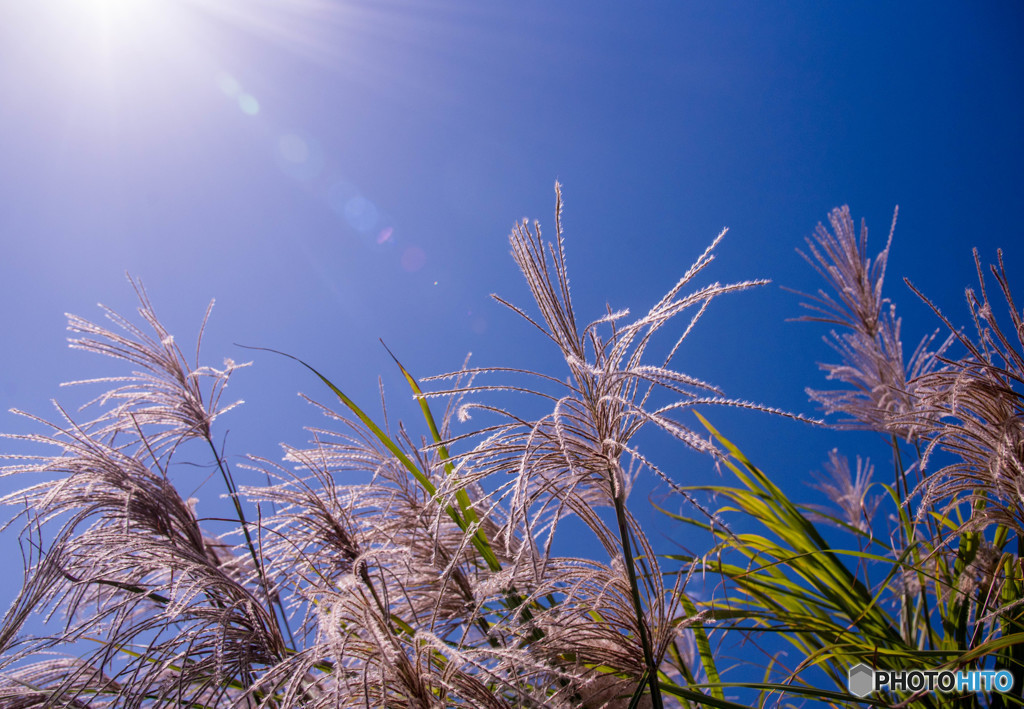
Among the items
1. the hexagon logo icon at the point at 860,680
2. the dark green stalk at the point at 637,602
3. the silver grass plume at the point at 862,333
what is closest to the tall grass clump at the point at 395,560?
the dark green stalk at the point at 637,602

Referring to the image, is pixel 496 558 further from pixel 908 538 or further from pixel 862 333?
pixel 862 333

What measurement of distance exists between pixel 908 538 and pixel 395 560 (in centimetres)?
156

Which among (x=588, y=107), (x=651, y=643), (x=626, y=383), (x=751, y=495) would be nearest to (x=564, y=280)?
(x=626, y=383)

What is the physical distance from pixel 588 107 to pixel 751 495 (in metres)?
10.9

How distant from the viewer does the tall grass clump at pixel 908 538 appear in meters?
1.04

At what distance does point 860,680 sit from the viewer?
4.32 feet

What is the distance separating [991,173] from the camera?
11.5 meters

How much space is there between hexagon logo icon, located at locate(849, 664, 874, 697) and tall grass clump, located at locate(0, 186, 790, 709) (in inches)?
19.6

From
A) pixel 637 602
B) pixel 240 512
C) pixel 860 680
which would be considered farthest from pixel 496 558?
pixel 860 680

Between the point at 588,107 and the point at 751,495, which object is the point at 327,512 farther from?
the point at 588,107

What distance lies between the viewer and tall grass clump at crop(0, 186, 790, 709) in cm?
79

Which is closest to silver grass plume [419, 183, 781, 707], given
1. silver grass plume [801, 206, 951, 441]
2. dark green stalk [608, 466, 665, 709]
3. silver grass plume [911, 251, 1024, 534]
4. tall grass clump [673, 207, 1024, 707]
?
dark green stalk [608, 466, 665, 709]

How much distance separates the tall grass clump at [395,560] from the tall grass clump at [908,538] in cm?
21

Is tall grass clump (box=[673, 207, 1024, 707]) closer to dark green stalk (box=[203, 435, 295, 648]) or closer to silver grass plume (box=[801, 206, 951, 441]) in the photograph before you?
silver grass plume (box=[801, 206, 951, 441])
